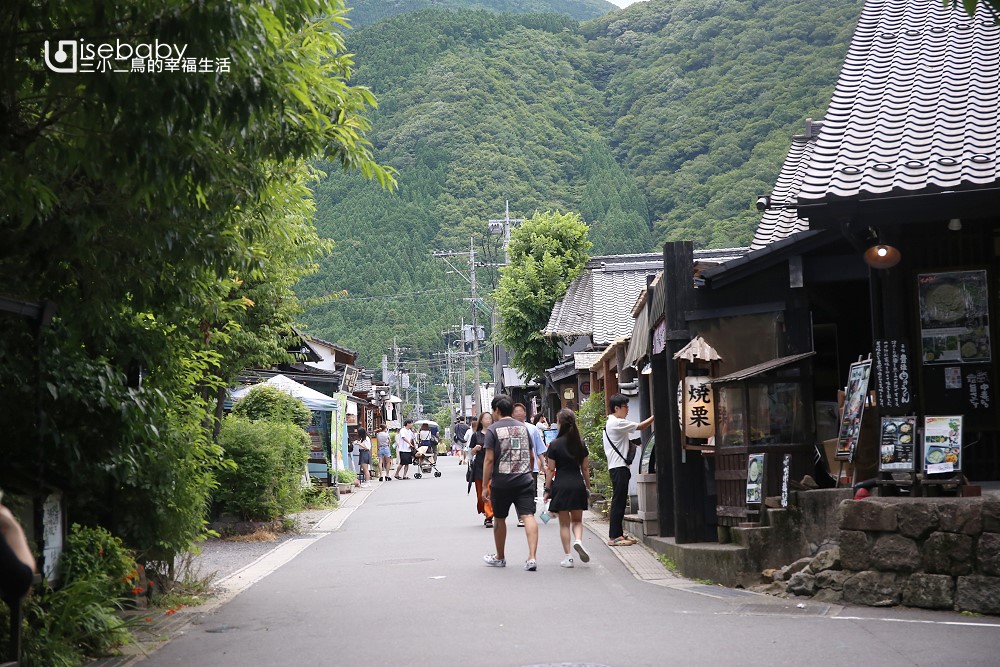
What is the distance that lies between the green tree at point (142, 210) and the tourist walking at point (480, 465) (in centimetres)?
705

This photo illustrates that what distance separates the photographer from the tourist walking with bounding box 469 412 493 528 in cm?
1920

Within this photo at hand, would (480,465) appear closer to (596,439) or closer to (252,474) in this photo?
(596,439)

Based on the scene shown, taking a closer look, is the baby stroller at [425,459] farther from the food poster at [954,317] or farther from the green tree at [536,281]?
the food poster at [954,317]

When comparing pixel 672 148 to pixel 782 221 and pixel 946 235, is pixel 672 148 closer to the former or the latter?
pixel 782 221

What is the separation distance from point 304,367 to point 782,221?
70.8ft

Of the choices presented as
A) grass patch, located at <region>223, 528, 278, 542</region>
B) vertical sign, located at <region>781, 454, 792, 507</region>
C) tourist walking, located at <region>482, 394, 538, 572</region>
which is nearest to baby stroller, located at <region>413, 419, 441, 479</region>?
grass patch, located at <region>223, 528, 278, 542</region>

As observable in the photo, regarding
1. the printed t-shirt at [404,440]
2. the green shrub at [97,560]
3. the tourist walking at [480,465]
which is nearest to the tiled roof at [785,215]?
the tourist walking at [480,465]

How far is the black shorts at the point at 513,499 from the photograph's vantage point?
1327 centimetres

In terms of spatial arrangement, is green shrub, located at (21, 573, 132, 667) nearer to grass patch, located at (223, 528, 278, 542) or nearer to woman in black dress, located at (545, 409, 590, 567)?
woman in black dress, located at (545, 409, 590, 567)

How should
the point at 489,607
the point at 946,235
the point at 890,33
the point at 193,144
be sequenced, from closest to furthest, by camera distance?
1. the point at 193,144
2. the point at 489,607
3. the point at 946,235
4. the point at 890,33

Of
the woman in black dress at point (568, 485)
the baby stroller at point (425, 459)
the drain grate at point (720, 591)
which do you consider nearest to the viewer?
the drain grate at point (720, 591)

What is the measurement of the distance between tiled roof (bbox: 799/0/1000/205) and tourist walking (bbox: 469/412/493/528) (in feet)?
24.3

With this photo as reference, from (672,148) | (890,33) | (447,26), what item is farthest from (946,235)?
(447,26)

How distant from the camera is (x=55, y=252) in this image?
8.06 meters
